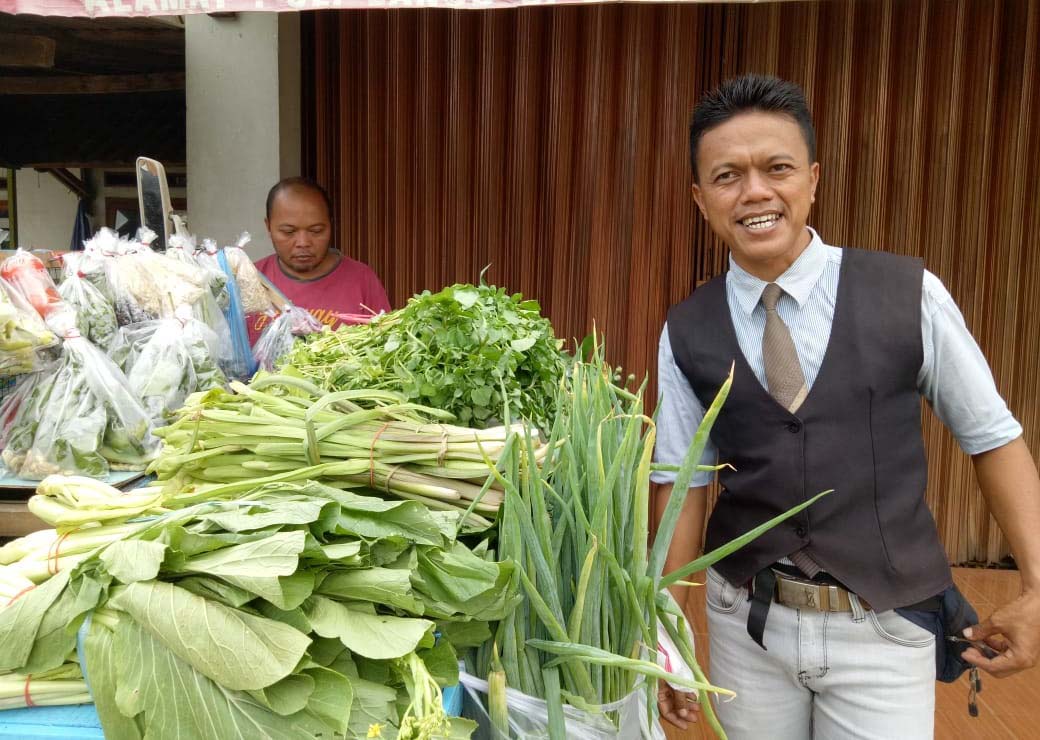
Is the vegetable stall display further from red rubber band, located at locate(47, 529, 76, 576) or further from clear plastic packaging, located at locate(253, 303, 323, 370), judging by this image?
clear plastic packaging, located at locate(253, 303, 323, 370)

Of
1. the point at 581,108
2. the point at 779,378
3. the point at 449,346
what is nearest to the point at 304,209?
the point at 581,108

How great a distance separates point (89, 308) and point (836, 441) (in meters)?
1.97

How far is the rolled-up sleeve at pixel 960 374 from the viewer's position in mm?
1577

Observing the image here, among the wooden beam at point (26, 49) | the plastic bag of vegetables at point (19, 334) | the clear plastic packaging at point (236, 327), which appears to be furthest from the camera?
the wooden beam at point (26, 49)

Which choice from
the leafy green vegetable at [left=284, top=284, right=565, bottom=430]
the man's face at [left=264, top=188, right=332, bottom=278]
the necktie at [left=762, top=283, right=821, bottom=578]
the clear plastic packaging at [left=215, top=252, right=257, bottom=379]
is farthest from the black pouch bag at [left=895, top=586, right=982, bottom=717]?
the man's face at [left=264, top=188, right=332, bottom=278]

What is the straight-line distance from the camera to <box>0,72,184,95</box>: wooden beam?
A: 20.1ft

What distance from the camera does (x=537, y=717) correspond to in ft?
3.72

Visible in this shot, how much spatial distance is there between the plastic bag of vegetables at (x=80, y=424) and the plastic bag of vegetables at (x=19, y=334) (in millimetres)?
75

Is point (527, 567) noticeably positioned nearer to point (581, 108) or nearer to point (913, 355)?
point (913, 355)

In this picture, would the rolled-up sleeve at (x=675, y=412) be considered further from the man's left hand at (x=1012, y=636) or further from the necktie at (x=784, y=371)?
the man's left hand at (x=1012, y=636)

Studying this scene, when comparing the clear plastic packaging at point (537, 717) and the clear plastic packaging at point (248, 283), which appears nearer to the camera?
the clear plastic packaging at point (537, 717)

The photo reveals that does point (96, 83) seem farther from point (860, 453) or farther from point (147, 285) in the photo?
point (860, 453)

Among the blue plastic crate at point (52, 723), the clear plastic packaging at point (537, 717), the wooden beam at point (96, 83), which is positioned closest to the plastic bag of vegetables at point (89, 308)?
the blue plastic crate at point (52, 723)

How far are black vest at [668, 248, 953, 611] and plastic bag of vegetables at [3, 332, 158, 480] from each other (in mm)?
1545
